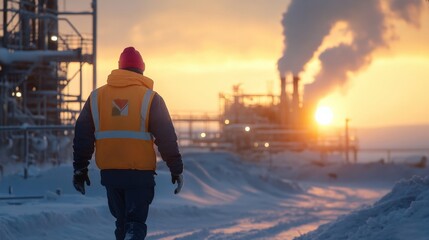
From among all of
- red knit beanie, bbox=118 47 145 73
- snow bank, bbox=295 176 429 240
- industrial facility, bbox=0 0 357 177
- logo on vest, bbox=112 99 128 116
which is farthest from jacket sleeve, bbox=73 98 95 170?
industrial facility, bbox=0 0 357 177

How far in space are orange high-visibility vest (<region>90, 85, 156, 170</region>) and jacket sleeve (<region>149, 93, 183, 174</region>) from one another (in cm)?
5

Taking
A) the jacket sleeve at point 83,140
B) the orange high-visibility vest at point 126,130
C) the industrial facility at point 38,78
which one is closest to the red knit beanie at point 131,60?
the orange high-visibility vest at point 126,130

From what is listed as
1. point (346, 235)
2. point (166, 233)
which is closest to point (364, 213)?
point (346, 235)

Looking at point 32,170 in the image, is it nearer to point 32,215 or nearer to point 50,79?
point 32,215

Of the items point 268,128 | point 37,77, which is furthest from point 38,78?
point 268,128

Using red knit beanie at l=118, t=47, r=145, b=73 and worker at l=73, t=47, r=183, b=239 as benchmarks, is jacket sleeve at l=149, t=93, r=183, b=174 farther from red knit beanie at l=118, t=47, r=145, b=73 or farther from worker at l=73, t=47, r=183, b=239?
red knit beanie at l=118, t=47, r=145, b=73

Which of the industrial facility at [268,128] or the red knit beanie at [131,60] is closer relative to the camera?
the red knit beanie at [131,60]

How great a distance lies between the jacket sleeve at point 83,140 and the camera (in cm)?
633

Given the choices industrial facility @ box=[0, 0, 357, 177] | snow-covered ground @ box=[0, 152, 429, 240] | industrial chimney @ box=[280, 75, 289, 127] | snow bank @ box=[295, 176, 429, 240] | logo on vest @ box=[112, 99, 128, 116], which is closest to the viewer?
logo on vest @ box=[112, 99, 128, 116]

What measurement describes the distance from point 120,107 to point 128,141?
0.25m

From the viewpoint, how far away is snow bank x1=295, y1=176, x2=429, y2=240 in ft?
23.2

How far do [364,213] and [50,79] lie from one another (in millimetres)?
30478

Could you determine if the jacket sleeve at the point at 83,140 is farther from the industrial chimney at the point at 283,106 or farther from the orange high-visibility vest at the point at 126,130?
the industrial chimney at the point at 283,106

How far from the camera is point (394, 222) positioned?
748 cm
